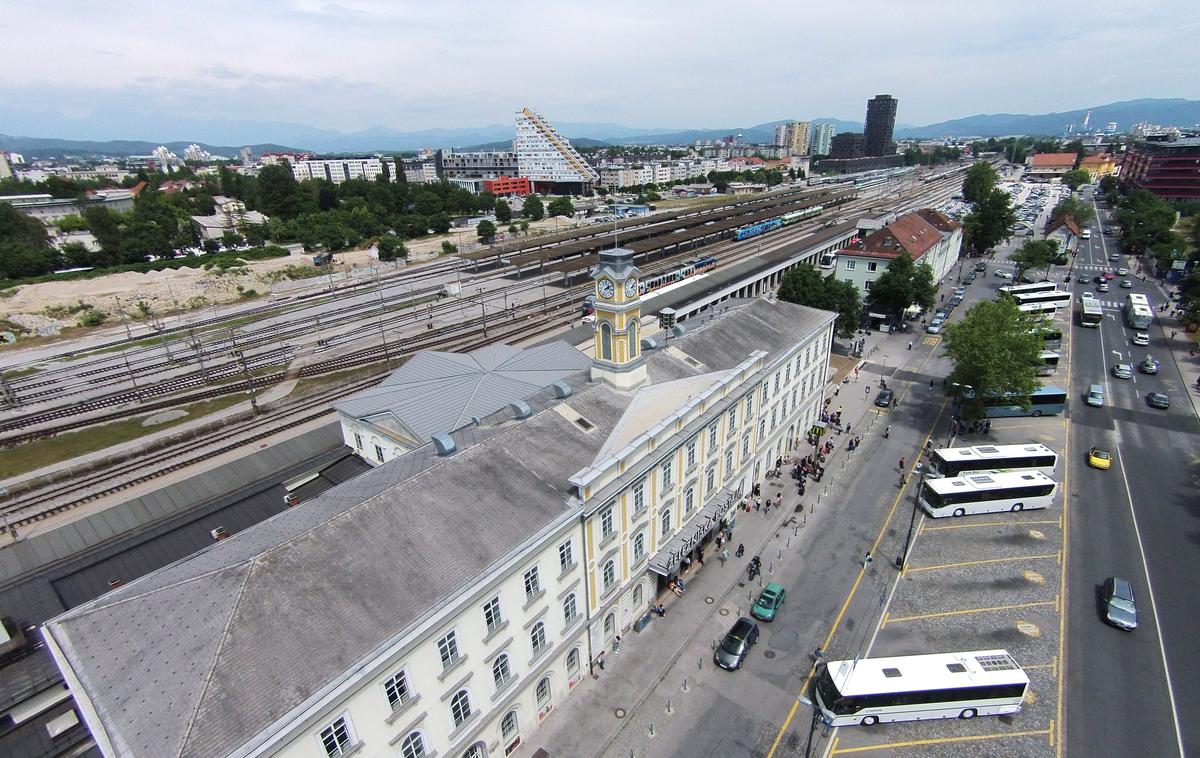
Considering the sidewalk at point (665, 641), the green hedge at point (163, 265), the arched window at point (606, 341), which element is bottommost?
the sidewalk at point (665, 641)

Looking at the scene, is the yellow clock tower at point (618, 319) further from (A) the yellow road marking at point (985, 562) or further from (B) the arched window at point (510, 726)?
(A) the yellow road marking at point (985, 562)

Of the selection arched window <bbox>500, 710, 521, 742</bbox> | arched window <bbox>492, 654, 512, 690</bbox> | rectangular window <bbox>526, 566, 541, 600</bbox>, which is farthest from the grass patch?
rectangular window <bbox>526, 566, 541, 600</bbox>

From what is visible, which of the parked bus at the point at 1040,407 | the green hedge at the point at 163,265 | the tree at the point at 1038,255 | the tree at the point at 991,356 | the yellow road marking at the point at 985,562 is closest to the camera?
the yellow road marking at the point at 985,562

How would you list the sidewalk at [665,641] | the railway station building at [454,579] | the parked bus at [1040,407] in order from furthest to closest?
the parked bus at [1040,407], the sidewalk at [665,641], the railway station building at [454,579]

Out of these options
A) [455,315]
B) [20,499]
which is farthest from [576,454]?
[455,315]

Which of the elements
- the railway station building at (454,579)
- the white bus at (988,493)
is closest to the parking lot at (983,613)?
the white bus at (988,493)
